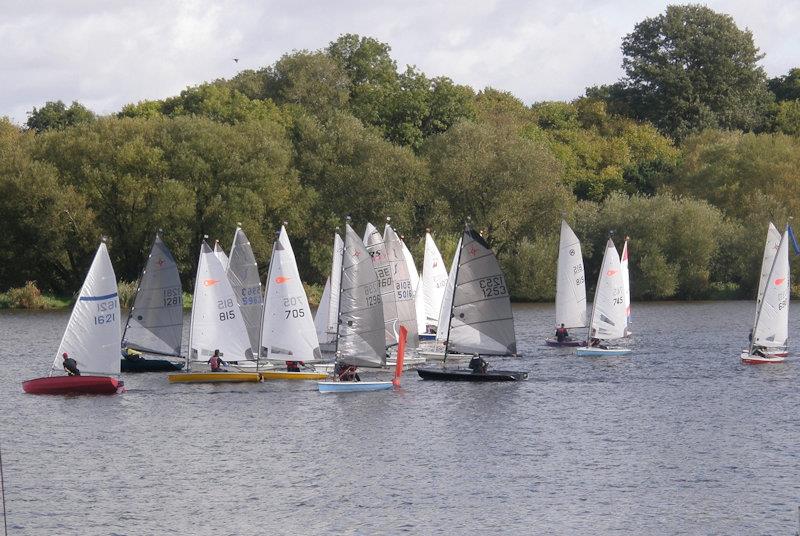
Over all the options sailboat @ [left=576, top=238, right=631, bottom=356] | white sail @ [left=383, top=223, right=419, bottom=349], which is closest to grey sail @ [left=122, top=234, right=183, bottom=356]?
white sail @ [left=383, top=223, right=419, bottom=349]

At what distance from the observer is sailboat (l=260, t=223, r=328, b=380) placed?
5481 centimetres

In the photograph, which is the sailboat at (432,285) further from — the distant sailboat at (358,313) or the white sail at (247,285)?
the distant sailboat at (358,313)

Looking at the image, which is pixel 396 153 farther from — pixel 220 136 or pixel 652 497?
pixel 652 497

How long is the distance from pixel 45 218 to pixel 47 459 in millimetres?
62768

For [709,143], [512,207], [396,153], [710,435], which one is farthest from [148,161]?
[710,435]

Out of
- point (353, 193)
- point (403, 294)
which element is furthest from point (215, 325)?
point (353, 193)

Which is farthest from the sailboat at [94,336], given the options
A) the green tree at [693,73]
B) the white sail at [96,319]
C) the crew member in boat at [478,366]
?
the green tree at [693,73]

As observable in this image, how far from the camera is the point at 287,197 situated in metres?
106

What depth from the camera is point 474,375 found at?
54.6 meters

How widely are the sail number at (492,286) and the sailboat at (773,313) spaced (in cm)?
1312

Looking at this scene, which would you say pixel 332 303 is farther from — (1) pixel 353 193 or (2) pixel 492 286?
(1) pixel 353 193

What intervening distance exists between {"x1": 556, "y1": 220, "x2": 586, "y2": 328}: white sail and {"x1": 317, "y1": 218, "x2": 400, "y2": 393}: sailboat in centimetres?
1926

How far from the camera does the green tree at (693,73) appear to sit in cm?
14488

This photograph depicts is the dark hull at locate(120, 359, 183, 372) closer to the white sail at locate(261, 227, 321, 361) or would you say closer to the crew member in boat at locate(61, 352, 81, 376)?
the white sail at locate(261, 227, 321, 361)
